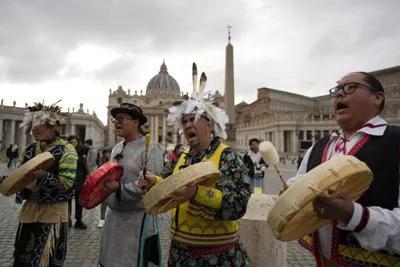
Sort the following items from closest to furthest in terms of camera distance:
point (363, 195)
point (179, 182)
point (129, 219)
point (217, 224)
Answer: point (363, 195) → point (179, 182) → point (217, 224) → point (129, 219)

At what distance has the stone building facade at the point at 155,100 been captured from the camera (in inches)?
4104

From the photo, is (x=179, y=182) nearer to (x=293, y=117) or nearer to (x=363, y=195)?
(x=363, y=195)

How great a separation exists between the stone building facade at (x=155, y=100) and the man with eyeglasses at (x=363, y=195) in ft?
305

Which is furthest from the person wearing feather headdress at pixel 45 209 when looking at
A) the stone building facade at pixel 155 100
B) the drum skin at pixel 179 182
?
the stone building facade at pixel 155 100

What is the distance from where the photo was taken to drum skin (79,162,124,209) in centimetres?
246

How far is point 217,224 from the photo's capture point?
2.33 meters

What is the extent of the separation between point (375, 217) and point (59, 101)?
4253 mm

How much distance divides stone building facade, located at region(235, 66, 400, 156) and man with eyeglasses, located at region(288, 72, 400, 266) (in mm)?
30194

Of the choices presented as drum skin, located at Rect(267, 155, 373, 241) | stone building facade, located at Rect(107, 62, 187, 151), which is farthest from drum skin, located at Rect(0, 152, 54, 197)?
stone building facade, located at Rect(107, 62, 187, 151)

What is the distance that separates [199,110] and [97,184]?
1.22m

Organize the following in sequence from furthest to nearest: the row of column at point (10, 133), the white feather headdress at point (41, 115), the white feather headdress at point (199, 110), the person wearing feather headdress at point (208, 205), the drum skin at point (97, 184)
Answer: the row of column at point (10, 133) < the white feather headdress at point (41, 115) < the white feather headdress at point (199, 110) < the drum skin at point (97, 184) < the person wearing feather headdress at point (208, 205)

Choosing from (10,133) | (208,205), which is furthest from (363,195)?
(10,133)

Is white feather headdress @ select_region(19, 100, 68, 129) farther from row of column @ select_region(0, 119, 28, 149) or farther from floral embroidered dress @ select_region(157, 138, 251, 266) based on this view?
row of column @ select_region(0, 119, 28, 149)

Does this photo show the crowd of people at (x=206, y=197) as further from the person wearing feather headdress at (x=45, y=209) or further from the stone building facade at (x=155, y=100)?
the stone building facade at (x=155, y=100)
